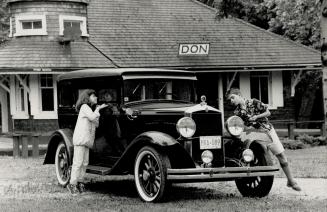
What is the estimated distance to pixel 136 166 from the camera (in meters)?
10.8

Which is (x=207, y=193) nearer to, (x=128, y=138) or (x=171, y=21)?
(x=128, y=138)

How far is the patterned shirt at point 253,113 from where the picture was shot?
11555 mm

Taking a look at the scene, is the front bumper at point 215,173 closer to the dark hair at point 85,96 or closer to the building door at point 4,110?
the dark hair at point 85,96

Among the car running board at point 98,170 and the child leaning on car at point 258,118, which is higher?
the child leaning on car at point 258,118

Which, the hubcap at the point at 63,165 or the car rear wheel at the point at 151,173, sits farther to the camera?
the hubcap at the point at 63,165

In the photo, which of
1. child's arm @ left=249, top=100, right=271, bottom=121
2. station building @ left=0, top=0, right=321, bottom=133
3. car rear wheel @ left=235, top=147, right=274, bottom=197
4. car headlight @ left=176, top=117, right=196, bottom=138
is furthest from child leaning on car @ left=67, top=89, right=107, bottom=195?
station building @ left=0, top=0, right=321, bottom=133

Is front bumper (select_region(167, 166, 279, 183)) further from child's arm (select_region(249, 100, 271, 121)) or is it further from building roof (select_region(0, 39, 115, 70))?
building roof (select_region(0, 39, 115, 70))

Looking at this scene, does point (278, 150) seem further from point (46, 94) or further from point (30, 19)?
point (30, 19)

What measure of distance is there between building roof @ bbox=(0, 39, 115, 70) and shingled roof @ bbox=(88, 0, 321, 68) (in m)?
0.87

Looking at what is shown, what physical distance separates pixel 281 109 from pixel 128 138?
674 inches

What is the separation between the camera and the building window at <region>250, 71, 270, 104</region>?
27469mm

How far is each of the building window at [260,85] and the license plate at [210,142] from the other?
1687cm

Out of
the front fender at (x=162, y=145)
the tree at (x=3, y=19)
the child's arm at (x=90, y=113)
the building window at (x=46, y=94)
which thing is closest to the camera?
the front fender at (x=162, y=145)

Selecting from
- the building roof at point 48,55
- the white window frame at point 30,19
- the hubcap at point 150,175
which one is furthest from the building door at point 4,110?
the hubcap at point 150,175
